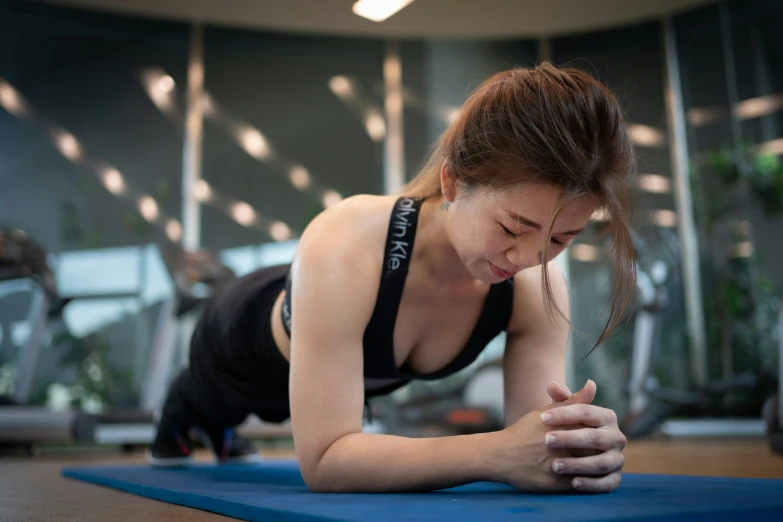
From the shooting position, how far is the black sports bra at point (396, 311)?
3.91ft

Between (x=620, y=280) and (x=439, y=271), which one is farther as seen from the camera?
Result: (x=439, y=271)

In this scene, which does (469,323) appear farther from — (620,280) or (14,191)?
(14,191)

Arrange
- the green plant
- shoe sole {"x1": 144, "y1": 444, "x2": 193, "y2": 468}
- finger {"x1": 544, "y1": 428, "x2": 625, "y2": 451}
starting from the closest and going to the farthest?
finger {"x1": 544, "y1": 428, "x2": 625, "y2": 451}
shoe sole {"x1": 144, "y1": 444, "x2": 193, "y2": 468}
the green plant

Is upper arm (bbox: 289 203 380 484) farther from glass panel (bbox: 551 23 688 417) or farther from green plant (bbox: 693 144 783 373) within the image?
green plant (bbox: 693 144 783 373)

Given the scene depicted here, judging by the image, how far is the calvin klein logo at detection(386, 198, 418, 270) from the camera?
1.20 m

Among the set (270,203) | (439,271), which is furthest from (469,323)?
(270,203)

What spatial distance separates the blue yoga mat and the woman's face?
0.34 meters

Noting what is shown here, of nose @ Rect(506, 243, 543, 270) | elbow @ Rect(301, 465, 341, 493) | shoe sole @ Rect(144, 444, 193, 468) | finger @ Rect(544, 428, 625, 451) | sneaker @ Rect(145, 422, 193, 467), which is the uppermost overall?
nose @ Rect(506, 243, 543, 270)

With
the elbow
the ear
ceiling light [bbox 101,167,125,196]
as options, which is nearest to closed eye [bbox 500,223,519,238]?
the ear

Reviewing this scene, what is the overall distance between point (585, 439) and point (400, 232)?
18.5 inches

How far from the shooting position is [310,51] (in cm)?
602

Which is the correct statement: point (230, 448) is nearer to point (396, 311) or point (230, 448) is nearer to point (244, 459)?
point (244, 459)

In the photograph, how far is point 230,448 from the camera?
222 cm

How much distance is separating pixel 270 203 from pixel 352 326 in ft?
15.2
